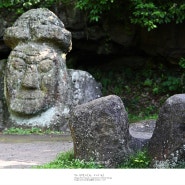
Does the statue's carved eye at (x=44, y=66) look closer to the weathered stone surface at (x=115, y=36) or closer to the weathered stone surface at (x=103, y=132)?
the weathered stone surface at (x=115, y=36)

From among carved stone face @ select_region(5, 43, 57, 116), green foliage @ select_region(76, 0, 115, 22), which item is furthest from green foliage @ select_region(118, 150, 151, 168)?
green foliage @ select_region(76, 0, 115, 22)

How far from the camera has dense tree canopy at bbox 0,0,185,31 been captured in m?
10.8

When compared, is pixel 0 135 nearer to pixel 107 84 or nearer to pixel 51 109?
pixel 51 109

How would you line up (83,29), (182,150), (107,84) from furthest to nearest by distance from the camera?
(107,84), (83,29), (182,150)

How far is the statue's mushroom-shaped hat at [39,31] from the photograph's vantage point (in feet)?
32.6

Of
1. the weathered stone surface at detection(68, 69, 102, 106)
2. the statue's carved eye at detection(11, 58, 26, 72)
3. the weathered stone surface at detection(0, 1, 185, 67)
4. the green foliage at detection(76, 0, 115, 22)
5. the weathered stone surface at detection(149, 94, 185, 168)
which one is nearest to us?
the weathered stone surface at detection(149, 94, 185, 168)

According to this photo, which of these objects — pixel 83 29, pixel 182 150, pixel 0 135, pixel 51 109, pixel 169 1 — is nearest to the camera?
pixel 182 150

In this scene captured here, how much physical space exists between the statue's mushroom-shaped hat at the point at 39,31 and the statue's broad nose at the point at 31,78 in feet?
2.12

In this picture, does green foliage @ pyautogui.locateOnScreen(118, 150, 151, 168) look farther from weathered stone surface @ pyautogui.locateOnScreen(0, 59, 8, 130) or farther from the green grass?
weathered stone surface @ pyautogui.locateOnScreen(0, 59, 8, 130)

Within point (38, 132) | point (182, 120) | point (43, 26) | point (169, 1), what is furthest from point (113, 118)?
point (169, 1)

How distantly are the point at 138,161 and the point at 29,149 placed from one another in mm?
2194

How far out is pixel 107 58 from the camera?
14.1 m

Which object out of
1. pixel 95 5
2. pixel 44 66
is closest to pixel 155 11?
pixel 95 5

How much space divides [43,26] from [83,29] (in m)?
2.74
